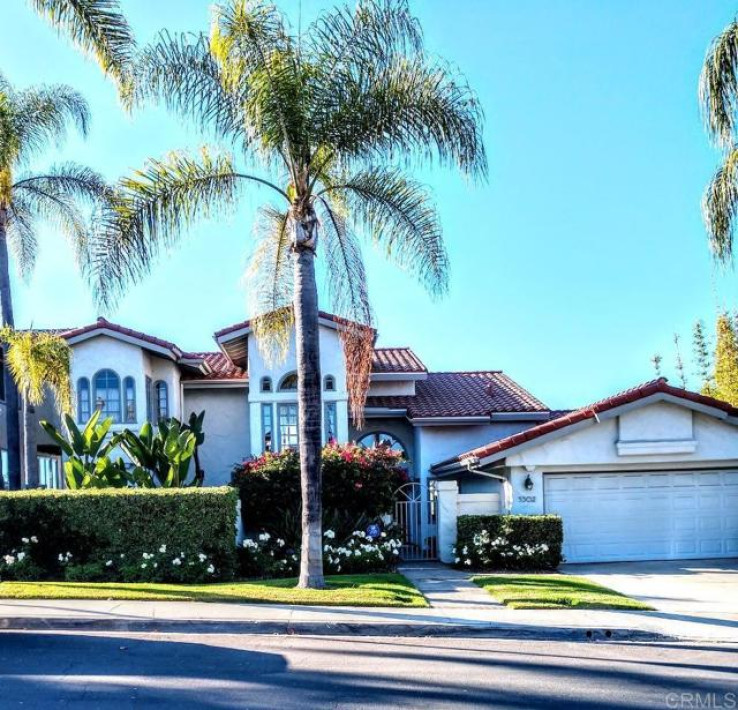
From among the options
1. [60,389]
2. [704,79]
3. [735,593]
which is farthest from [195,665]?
[704,79]

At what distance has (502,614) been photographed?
12.8 m

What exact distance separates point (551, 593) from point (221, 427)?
13279 millimetres

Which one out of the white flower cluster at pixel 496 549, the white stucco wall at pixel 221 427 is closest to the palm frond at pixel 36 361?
the white stucco wall at pixel 221 427

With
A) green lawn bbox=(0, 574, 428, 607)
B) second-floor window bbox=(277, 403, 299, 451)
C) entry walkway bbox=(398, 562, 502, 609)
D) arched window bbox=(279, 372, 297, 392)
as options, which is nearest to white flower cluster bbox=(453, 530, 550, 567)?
entry walkway bbox=(398, 562, 502, 609)

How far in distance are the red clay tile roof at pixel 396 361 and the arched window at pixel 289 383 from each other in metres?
2.29

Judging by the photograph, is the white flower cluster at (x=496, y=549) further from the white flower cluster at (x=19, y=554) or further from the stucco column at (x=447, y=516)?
the white flower cluster at (x=19, y=554)

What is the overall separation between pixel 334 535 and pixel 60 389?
7109 mm

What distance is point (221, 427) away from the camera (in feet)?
83.6

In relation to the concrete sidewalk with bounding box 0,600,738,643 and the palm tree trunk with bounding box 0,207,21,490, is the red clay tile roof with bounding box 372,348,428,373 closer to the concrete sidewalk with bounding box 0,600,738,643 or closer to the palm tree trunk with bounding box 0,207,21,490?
the palm tree trunk with bounding box 0,207,21,490

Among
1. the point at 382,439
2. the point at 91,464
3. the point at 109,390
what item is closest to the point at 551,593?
the point at 91,464

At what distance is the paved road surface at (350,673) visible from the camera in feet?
26.5

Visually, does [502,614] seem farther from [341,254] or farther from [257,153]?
[257,153]

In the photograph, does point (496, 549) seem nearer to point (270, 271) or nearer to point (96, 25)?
point (270, 271)

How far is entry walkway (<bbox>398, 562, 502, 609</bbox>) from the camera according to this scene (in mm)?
13836
